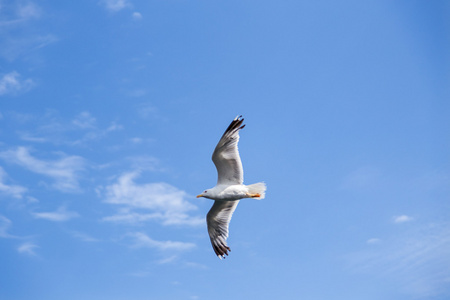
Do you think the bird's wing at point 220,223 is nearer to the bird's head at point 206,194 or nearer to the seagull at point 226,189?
the seagull at point 226,189

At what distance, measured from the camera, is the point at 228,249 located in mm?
19812

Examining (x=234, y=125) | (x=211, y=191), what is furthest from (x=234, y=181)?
(x=234, y=125)

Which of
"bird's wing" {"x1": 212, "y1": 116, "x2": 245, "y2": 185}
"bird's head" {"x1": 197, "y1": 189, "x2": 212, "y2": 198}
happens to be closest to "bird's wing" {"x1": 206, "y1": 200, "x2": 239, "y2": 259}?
"bird's head" {"x1": 197, "y1": 189, "x2": 212, "y2": 198}

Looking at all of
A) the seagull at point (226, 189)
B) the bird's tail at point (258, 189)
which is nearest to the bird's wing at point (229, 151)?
the seagull at point (226, 189)

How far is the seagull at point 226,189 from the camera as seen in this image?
717 inches

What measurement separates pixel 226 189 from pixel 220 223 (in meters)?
2.01

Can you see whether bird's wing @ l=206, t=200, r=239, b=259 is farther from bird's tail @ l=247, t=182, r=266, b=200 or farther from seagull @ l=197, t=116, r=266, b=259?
bird's tail @ l=247, t=182, r=266, b=200

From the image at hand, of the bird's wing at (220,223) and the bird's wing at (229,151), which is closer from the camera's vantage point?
the bird's wing at (229,151)

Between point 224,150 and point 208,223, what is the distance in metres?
3.58

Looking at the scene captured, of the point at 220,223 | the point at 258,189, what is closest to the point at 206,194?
the point at 220,223

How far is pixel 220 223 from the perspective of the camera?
65.4ft

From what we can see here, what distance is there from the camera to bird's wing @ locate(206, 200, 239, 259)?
1981cm

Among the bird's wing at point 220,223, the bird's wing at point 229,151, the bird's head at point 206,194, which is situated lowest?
the bird's wing at point 220,223

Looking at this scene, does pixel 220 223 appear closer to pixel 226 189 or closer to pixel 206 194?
pixel 206 194
